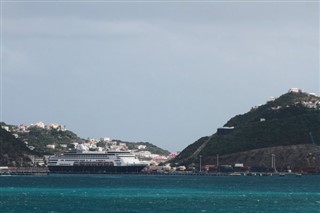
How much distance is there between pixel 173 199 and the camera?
131875 mm

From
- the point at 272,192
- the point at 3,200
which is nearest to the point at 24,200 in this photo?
the point at 3,200

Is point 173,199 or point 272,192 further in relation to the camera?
→ point 272,192

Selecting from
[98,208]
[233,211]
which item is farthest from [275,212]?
[98,208]

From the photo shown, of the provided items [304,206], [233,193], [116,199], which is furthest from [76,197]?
[304,206]

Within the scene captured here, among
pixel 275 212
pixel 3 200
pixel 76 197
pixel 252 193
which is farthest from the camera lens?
pixel 252 193

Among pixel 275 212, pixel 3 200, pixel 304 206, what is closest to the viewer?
pixel 275 212

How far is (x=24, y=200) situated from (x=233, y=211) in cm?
3513

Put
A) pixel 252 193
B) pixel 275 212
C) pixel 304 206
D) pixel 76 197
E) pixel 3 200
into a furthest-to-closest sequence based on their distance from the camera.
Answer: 1. pixel 252 193
2. pixel 76 197
3. pixel 3 200
4. pixel 304 206
5. pixel 275 212

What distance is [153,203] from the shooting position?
121938mm

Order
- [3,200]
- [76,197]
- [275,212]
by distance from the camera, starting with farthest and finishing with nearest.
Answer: [76,197], [3,200], [275,212]

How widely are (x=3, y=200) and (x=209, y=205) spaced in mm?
29875

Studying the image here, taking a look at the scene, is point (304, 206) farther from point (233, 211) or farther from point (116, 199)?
point (116, 199)

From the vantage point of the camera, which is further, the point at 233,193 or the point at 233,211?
the point at 233,193

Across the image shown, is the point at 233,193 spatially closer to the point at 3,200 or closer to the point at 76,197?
the point at 76,197
